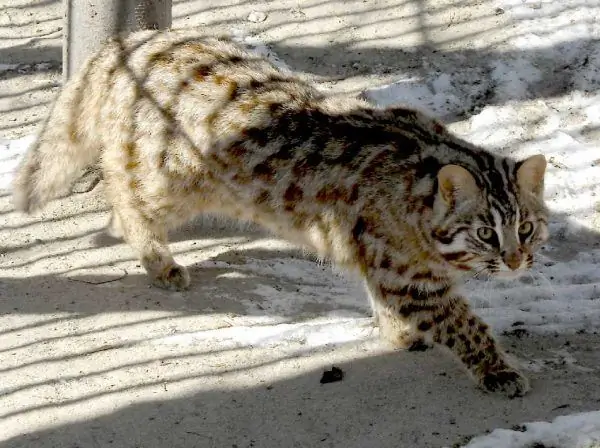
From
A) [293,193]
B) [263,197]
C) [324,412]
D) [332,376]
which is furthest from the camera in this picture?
[263,197]

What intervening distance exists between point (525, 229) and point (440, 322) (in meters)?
0.66

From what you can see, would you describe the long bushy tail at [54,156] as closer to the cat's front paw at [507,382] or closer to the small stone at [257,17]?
the small stone at [257,17]

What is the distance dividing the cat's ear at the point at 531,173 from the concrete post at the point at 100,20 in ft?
9.17

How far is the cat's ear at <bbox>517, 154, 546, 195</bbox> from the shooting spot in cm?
440

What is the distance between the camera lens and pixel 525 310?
16.9 ft

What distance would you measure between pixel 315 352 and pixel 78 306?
1328 mm

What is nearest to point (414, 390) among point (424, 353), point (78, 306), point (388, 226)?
point (424, 353)

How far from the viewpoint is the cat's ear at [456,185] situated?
4312 mm

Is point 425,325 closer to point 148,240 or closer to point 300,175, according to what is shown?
point 300,175

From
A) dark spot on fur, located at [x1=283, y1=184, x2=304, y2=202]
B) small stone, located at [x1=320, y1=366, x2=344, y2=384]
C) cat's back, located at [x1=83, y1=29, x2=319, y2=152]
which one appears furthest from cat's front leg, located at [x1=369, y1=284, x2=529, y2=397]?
cat's back, located at [x1=83, y1=29, x2=319, y2=152]

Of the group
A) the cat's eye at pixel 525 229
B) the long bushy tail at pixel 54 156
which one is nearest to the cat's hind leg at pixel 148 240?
the long bushy tail at pixel 54 156

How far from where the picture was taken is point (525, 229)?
4410 millimetres

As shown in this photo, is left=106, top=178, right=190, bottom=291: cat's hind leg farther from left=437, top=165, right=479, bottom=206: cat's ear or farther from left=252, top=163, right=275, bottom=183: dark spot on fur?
left=437, top=165, right=479, bottom=206: cat's ear

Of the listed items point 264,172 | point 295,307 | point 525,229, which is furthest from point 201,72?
point 525,229
